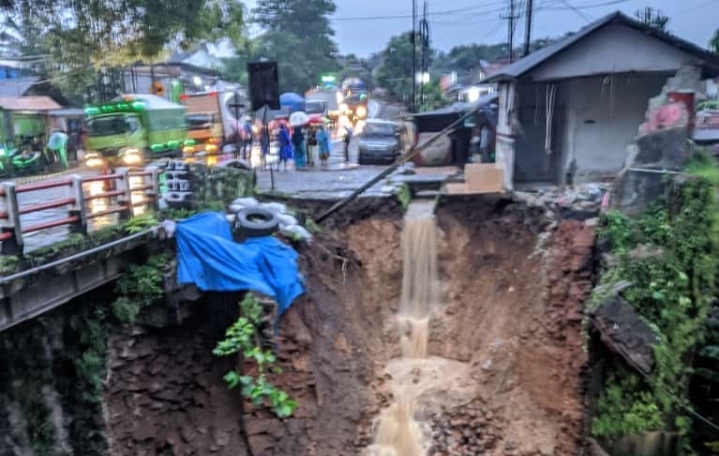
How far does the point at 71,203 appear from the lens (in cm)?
875

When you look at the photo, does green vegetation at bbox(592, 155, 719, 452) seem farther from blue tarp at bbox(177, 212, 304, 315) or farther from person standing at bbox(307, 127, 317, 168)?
person standing at bbox(307, 127, 317, 168)

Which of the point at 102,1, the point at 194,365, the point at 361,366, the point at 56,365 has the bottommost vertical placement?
the point at 361,366

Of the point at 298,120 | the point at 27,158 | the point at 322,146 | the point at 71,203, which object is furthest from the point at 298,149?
the point at 71,203

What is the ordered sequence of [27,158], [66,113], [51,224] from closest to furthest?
1. [51,224]
2. [27,158]
3. [66,113]

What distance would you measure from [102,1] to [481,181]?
10285 millimetres

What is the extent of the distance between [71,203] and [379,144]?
16.7m

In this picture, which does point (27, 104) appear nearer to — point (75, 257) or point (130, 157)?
point (130, 157)

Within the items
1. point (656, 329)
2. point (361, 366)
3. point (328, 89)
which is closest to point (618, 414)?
point (656, 329)

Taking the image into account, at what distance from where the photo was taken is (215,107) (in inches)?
1070

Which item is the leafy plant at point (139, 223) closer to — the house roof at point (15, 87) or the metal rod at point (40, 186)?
the metal rod at point (40, 186)

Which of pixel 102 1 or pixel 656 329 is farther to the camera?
pixel 102 1

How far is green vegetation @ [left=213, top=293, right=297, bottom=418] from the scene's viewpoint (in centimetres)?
986

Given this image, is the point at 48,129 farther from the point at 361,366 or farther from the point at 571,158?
the point at 571,158

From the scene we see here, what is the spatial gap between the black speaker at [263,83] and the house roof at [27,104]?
1427 centimetres
